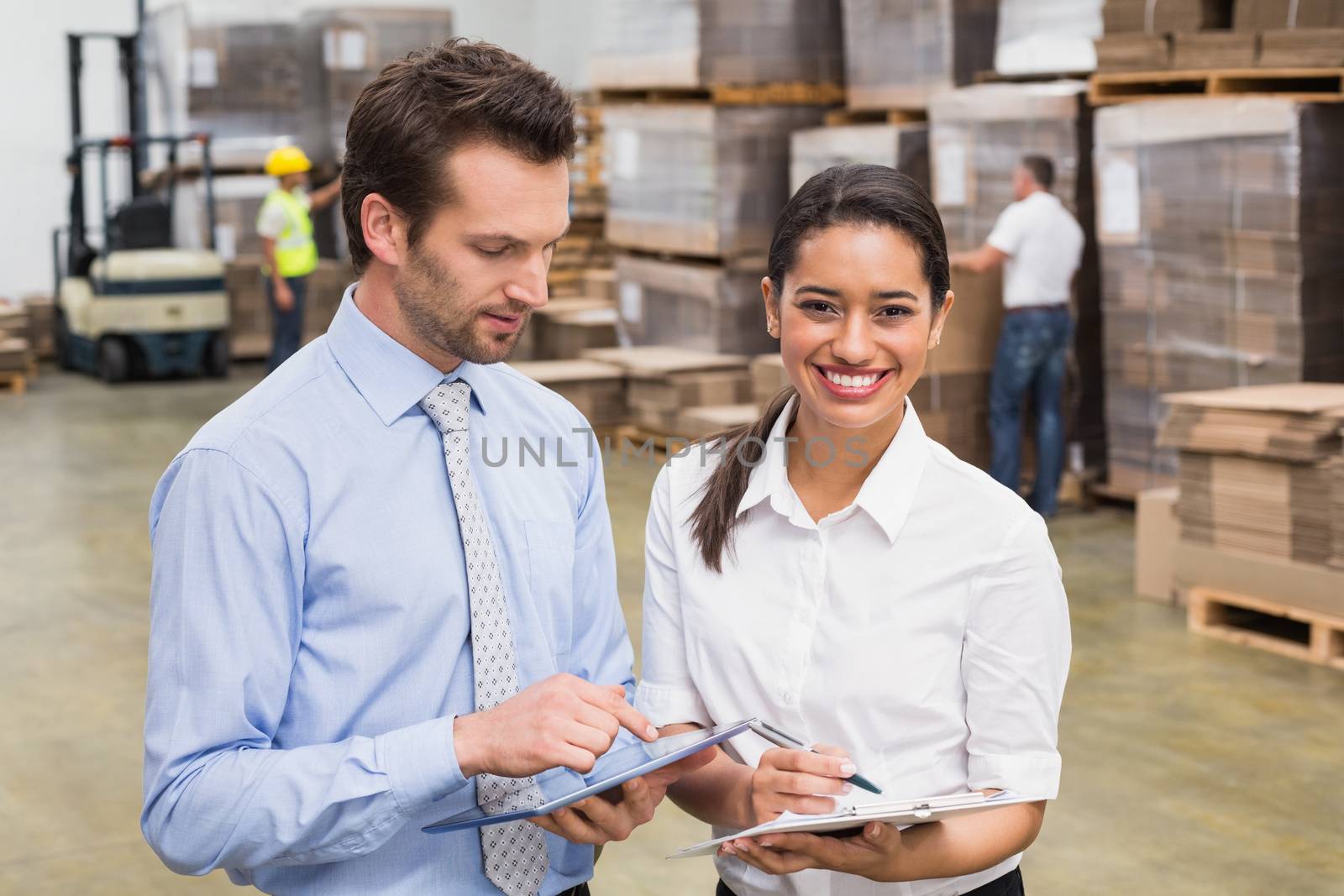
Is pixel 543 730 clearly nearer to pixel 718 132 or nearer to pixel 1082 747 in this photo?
pixel 1082 747

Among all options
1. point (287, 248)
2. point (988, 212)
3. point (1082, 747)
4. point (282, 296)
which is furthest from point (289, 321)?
point (1082, 747)

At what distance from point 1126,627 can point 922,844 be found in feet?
14.7

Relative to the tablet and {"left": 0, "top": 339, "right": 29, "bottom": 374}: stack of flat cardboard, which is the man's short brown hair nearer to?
the tablet

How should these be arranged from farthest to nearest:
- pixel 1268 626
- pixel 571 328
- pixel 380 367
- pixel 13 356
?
pixel 13 356, pixel 571 328, pixel 1268 626, pixel 380 367

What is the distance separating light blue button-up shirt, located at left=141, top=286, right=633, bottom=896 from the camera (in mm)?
1515

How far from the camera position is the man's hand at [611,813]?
1.66 m

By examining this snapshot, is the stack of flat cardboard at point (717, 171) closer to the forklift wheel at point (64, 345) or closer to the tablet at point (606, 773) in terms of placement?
the forklift wheel at point (64, 345)

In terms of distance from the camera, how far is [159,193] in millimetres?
14555

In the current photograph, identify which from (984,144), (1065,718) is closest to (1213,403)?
(1065,718)

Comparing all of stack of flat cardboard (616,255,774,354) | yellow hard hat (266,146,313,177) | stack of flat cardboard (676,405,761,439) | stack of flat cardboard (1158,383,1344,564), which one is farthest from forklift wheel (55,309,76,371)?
stack of flat cardboard (1158,383,1344,564)

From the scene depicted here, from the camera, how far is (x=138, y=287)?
12.5 metres

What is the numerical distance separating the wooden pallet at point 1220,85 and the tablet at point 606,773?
5.74m

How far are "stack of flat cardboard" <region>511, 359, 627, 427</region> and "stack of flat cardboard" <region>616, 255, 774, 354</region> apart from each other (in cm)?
50

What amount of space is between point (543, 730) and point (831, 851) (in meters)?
0.35
